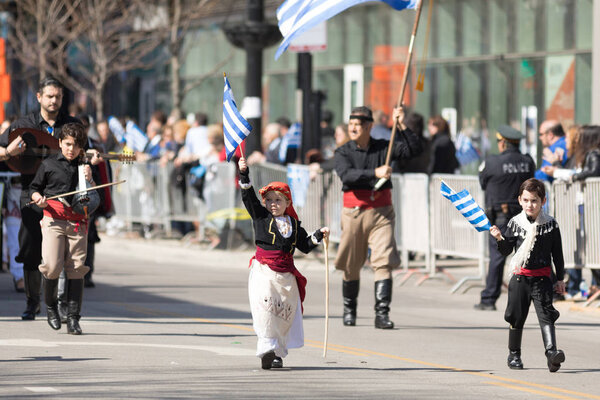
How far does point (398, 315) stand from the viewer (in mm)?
13625

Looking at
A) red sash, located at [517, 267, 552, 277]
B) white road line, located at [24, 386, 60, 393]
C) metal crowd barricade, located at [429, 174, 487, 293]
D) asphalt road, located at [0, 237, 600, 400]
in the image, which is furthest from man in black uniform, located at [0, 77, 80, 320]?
metal crowd barricade, located at [429, 174, 487, 293]

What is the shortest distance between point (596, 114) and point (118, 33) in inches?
970

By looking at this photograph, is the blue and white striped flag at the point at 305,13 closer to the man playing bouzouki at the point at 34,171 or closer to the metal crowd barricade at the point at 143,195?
the man playing bouzouki at the point at 34,171

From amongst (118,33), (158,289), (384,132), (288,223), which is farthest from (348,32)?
(288,223)

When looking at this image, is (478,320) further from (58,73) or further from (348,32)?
(58,73)

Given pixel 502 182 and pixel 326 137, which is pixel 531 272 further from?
pixel 326 137

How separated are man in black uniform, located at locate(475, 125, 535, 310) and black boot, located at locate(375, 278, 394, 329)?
194 cm

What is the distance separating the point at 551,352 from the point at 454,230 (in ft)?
22.0

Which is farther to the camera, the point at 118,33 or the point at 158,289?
the point at 118,33

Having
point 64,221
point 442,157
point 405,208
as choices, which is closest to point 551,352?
point 64,221

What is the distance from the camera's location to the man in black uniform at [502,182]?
1388 cm

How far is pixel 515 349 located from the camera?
9.92 meters

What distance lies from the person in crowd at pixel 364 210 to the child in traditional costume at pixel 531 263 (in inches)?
102

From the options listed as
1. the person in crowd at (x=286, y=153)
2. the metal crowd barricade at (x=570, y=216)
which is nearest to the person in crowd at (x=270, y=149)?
the person in crowd at (x=286, y=153)
